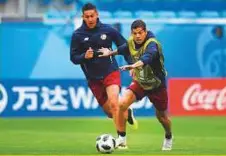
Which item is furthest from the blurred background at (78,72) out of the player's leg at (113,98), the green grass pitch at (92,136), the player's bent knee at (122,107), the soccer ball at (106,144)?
the soccer ball at (106,144)

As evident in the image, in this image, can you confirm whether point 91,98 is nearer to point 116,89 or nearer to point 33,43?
point 33,43

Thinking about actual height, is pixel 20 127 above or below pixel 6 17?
below

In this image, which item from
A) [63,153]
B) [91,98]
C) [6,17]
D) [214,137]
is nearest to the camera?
[63,153]

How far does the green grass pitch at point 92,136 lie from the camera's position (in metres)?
12.7

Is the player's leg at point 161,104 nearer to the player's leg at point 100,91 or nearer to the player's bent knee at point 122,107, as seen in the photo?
the player's bent knee at point 122,107

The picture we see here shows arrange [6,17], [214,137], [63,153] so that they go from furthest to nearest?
[6,17], [214,137], [63,153]

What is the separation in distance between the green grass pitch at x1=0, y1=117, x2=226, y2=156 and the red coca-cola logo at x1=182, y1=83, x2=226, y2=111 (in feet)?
1.90

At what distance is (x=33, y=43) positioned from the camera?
23.2 m

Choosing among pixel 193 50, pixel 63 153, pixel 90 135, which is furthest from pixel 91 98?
pixel 63 153

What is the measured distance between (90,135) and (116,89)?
12.6 feet

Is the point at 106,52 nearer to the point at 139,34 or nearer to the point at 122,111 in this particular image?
the point at 122,111

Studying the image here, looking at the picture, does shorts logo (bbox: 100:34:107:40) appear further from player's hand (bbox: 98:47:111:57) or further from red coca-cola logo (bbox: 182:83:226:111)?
red coca-cola logo (bbox: 182:83:226:111)

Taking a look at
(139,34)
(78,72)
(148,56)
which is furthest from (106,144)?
(78,72)

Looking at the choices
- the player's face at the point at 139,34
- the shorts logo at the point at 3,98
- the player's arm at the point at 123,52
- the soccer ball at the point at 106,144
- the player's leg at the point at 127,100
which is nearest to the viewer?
the soccer ball at the point at 106,144
